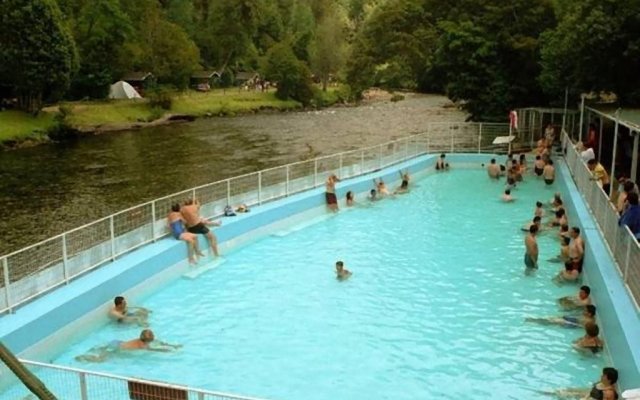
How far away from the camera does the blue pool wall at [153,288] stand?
10508 mm

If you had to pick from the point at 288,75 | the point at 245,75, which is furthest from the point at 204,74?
the point at 288,75

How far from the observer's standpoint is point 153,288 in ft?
49.3

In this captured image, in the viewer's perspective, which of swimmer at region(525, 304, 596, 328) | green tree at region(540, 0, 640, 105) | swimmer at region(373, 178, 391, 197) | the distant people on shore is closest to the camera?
swimmer at region(525, 304, 596, 328)

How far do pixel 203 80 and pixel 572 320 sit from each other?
90.7 m

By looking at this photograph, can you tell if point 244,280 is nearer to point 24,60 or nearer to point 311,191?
point 311,191

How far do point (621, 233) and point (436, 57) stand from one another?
3069 cm

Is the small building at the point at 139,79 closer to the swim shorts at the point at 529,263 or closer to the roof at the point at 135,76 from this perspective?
the roof at the point at 135,76

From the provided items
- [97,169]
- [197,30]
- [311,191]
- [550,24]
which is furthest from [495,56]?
[197,30]

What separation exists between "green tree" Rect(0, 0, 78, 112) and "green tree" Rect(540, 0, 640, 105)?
40604mm

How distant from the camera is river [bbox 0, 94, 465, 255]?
29.1 m

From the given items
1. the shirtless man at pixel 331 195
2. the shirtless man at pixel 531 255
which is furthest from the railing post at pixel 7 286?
the shirtless man at pixel 331 195

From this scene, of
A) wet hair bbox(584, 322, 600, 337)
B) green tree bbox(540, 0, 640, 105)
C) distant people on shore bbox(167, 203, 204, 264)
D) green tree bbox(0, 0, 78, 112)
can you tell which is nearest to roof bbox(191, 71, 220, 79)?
green tree bbox(0, 0, 78, 112)

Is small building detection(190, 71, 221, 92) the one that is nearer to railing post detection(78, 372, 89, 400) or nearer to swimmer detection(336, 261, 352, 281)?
swimmer detection(336, 261, 352, 281)

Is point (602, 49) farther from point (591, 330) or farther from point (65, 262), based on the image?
point (65, 262)
